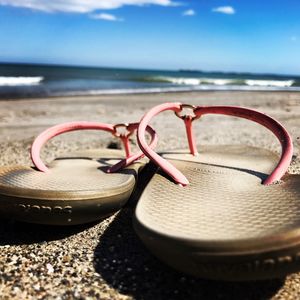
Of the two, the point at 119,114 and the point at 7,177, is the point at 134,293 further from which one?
the point at 119,114

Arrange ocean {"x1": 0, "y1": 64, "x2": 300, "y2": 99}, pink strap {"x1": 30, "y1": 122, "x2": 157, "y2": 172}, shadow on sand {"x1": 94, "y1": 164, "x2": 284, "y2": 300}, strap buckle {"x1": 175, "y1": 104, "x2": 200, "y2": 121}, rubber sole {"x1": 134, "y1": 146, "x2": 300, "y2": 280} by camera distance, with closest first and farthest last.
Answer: rubber sole {"x1": 134, "y1": 146, "x2": 300, "y2": 280}, shadow on sand {"x1": 94, "y1": 164, "x2": 284, "y2": 300}, pink strap {"x1": 30, "y1": 122, "x2": 157, "y2": 172}, strap buckle {"x1": 175, "y1": 104, "x2": 200, "y2": 121}, ocean {"x1": 0, "y1": 64, "x2": 300, "y2": 99}

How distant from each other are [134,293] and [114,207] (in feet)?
2.01

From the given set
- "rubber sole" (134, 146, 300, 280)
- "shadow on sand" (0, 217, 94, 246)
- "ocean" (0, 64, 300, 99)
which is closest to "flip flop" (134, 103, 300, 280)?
"rubber sole" (134, 146, 300, 280)

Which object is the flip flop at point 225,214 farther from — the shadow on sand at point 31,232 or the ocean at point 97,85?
the ocean at point 97,85

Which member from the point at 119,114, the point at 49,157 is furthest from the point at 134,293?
the point at 119,114

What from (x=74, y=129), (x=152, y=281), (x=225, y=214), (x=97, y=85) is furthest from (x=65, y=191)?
(x=97, y=85)

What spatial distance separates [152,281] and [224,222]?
384 mm

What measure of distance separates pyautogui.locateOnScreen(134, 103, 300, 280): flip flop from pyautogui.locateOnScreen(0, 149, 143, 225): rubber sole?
0.69 feet

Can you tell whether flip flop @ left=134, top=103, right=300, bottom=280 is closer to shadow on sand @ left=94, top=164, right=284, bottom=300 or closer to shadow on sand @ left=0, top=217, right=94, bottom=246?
shadow on sand @ left=94, top=164, right=284, bottom=300

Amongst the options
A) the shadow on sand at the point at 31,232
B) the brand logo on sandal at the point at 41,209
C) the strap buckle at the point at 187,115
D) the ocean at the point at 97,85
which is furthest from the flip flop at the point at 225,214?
the ocean at the point at 97,85

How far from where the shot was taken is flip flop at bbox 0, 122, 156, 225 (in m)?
2.04

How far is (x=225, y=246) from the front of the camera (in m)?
→ 1.46

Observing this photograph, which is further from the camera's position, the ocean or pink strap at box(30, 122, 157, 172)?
the ocean

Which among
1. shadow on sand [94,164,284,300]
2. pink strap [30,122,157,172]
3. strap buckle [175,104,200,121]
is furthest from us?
strap buckle [175,104,200,121]
